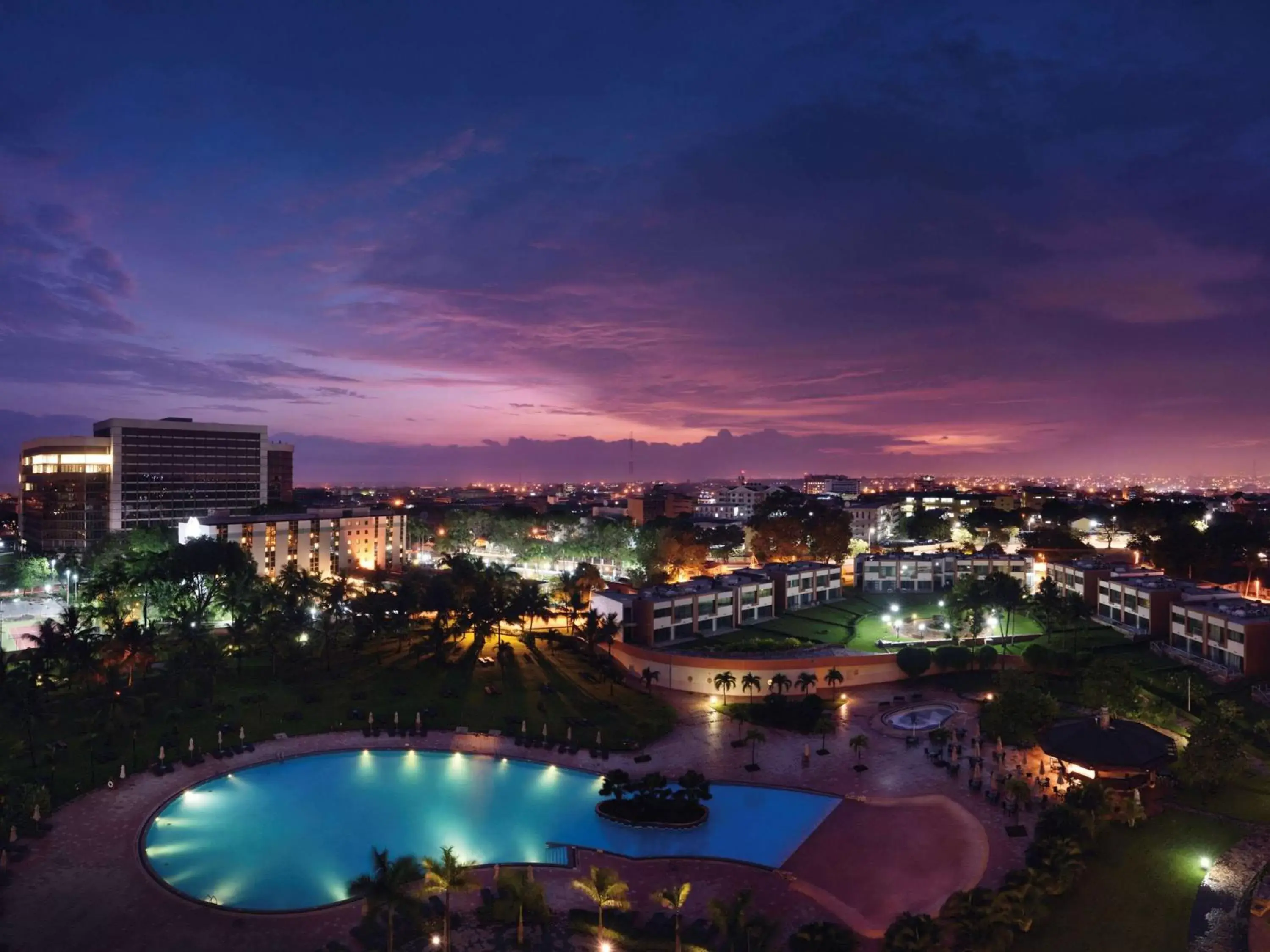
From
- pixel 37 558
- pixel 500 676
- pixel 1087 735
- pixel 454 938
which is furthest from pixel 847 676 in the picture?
pixel 37 558

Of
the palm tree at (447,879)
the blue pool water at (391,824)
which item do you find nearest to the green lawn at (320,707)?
the blue pool water at (391,824)

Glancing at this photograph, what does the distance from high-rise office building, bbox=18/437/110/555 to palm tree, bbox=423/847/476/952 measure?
4666 inches

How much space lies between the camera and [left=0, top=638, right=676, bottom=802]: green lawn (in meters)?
38.2

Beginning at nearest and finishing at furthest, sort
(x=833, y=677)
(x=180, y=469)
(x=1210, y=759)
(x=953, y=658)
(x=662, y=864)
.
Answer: (x=662, y=864) < (x=1210, y=759) < (x=833, y=677) < (x=953, y=658) < (x=180, y=469)

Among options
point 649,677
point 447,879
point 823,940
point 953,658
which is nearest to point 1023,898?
point 823,940

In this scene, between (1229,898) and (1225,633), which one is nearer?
(1229,898)

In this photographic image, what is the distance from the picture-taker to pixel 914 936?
2189 centimetres

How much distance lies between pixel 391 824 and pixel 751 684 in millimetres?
24876

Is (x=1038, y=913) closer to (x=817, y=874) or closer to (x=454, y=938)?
(x=817, y=874)

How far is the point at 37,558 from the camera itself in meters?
84.8

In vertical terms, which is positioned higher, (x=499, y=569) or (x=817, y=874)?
(x=499, y=569)

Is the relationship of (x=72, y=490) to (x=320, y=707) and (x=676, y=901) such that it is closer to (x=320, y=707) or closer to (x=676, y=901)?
(x=320, y=707)

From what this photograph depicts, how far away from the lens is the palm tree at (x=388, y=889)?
22.9 meters

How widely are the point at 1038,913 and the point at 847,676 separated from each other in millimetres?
29282
